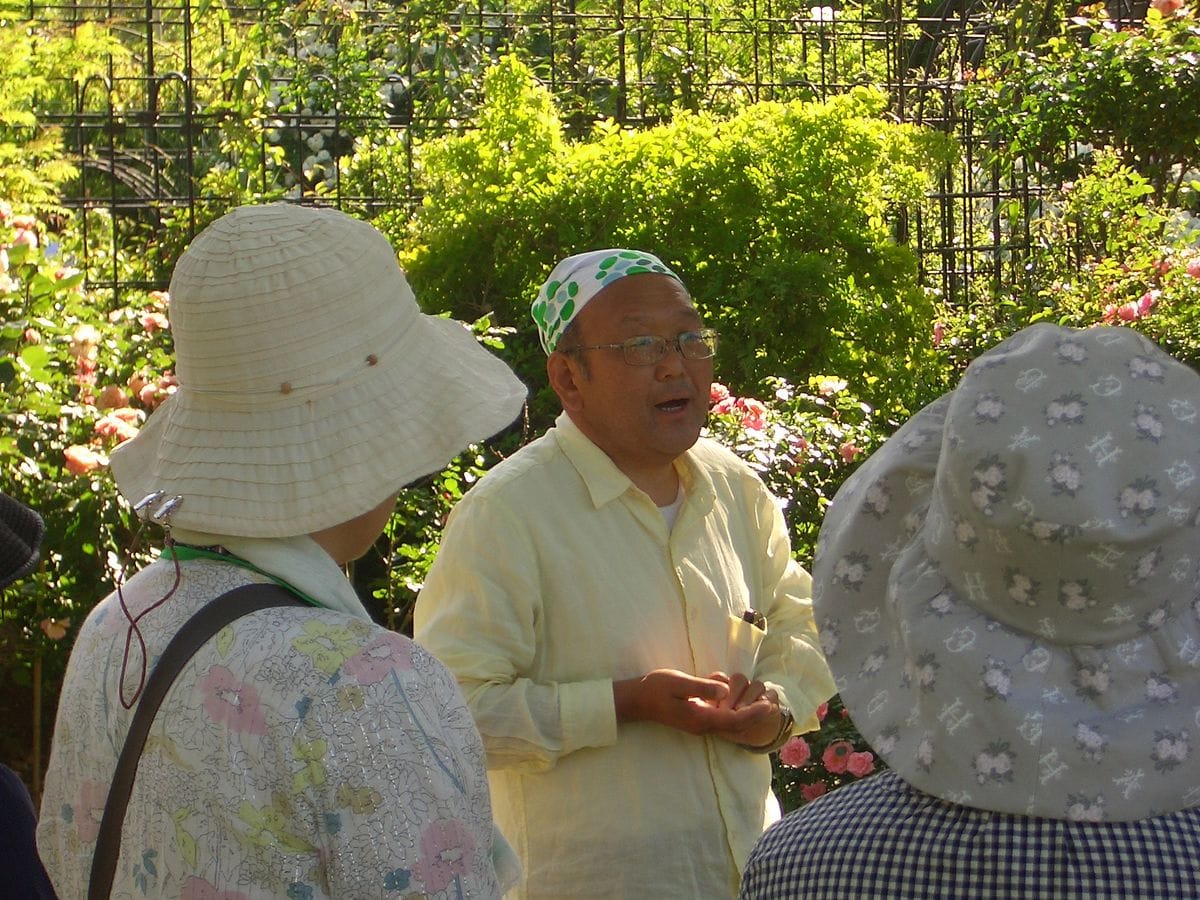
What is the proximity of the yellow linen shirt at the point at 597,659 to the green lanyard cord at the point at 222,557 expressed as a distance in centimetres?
102

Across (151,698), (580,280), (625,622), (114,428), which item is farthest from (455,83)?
(151,698)

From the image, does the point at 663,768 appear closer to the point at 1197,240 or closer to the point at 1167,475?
the point at 1167,475

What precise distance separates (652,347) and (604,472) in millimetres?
272

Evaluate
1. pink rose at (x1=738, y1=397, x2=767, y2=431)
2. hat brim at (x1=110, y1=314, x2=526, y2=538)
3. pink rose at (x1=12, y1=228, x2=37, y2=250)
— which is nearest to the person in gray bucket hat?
hat brim at (x1=110, y1=314, x2=526, y2=538)

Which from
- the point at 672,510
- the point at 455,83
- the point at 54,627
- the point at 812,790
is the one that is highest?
the point at 455,83

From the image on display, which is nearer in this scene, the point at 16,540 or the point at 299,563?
the point at 299,563

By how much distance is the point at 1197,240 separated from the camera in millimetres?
7441

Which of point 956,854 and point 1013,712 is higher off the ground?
point 1013,712

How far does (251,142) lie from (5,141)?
1362mm

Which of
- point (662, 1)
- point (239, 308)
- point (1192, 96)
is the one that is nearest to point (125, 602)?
point (239, 308)

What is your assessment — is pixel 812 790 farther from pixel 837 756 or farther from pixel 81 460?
pixel 81 460

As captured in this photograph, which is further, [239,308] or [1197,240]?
[1197,240]

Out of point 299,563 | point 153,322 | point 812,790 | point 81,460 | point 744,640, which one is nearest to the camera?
point 299,563

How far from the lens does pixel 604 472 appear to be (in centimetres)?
295
